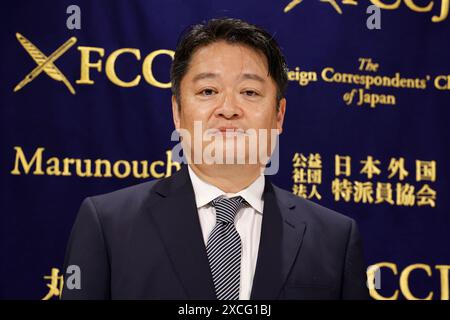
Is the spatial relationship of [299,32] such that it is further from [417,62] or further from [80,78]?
[80,78]

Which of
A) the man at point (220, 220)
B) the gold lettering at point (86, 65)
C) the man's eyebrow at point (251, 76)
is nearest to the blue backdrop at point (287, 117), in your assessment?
the gold lettering at point (86, 65)

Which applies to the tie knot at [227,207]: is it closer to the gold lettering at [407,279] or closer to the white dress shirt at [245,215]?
the white dress shirt at [245,215]

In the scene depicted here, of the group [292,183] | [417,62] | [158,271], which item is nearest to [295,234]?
[158,271]

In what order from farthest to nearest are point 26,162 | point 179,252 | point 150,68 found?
point 150,68, point 26,162, point 179,252

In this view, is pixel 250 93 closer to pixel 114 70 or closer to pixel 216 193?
pixel 216 193

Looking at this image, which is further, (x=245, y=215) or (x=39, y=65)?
(x=39, y=65)

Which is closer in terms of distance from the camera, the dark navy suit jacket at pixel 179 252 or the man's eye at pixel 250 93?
the dark navy suit jacket at pixel 179 252

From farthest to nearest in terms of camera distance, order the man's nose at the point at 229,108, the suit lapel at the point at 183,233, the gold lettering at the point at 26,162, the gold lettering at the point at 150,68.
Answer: the gold lettering at the point at 150,68 → the gold lettering at the point at 26,162 → the man's nose at the point at 229,108 → the suit lapel at the point at 183,233

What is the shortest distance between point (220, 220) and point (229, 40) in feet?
1.38

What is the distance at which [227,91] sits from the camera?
4.17ft

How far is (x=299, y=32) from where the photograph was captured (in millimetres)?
2162

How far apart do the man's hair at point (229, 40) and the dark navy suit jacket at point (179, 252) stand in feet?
0.91

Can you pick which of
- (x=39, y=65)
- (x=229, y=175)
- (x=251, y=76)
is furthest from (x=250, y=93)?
(x=39, y=65)

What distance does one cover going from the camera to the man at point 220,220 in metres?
1.16
